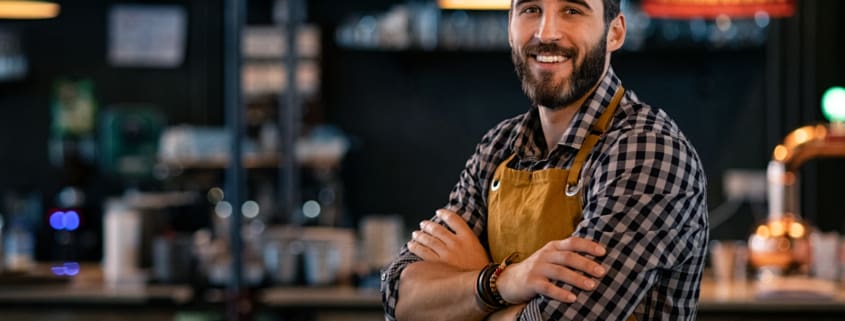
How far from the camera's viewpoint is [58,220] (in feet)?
23.7

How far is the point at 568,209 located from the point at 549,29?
28 centimetres

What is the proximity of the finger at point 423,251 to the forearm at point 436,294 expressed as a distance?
0.02 meters

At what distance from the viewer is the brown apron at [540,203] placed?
2.09m

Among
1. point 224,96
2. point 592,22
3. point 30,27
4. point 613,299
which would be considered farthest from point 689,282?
point 30,27

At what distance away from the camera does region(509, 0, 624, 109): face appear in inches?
81.8

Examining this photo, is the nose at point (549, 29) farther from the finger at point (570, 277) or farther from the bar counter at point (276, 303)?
the bar counter at point (276, 303)

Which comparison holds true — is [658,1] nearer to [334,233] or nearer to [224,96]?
[334,233]

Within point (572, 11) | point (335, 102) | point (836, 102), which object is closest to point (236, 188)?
point (572, 11)

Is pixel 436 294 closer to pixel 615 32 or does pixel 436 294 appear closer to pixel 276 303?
pixel 615 32

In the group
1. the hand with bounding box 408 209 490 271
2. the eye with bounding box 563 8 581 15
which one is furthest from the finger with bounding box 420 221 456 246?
the eye with bounding box 563 8 581 15

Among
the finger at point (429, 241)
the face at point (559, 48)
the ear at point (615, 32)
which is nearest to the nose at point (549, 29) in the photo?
the face at point (559, 48)

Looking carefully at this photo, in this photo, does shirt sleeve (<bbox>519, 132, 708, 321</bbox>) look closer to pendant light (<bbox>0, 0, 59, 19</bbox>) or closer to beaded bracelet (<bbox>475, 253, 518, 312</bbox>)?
beaded bracelet (<bbox>475, 253, 518, 312</bbox>)

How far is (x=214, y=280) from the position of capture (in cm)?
518

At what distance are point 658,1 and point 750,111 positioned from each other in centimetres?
256
